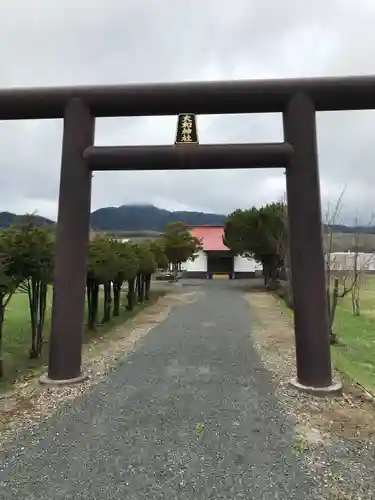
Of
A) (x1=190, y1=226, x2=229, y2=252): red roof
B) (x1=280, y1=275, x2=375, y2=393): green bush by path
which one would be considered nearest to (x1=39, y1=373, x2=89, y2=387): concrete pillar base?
(x1=280, y1=275, x2=375, y2=393): green bush by path

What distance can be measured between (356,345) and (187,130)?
6.86m

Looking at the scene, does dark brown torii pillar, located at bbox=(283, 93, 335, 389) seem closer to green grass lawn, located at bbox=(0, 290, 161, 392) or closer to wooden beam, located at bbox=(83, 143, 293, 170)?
wooden beam, located at bbox=(83, 143, 293, 170)

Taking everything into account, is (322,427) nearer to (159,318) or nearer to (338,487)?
(338,487)

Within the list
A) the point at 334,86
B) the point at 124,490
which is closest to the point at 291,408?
the point at 124,490

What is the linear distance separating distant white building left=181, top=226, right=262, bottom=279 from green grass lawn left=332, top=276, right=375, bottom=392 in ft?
67.6

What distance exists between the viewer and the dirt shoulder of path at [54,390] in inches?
167

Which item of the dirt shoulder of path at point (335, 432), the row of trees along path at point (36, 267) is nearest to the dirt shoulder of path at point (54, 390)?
the row of trees along path at point (36, 267)

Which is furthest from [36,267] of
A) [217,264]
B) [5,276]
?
[217,264]

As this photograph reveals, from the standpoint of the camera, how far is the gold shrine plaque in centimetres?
539

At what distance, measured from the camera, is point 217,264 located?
37.8 m

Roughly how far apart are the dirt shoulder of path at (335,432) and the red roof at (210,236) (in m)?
30.3

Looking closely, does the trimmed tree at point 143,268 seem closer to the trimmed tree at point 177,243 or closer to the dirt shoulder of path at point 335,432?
the trimmed tree at point 177,243

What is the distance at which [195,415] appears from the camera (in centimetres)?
430

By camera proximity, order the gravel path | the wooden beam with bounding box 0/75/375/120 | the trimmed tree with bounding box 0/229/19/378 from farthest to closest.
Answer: the trimmed tree with bounding box 0/229/19/378
the wooden beam with bounding box 0/75/375/120
the gravel path
